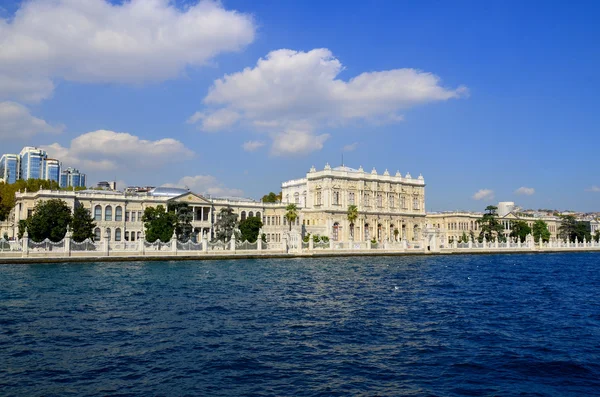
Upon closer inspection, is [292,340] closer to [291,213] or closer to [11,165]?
[291,213]

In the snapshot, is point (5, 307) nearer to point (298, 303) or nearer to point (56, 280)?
point (56, 280)

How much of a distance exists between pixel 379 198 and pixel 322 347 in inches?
2715

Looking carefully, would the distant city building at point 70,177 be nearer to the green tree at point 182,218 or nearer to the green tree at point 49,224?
the green tree at point 182,218

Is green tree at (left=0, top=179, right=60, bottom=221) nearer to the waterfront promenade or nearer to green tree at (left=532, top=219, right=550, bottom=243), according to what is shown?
the waterfront promenade

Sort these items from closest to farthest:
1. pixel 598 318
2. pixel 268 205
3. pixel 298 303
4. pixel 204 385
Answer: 1. pixel 204 385
2. pixel 598 318
3. pixel 298 303
4. pixel 268 205

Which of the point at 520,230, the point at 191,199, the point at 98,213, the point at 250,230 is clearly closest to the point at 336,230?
the point at 191,199

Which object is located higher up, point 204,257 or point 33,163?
point 33,163

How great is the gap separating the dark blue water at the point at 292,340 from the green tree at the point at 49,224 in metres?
19.1

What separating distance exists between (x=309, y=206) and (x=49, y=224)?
1591 inches

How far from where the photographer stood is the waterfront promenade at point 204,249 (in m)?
38.4

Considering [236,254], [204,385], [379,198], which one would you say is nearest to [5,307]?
[204,385]

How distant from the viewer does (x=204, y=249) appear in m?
46.3

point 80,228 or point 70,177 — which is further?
point 70,177

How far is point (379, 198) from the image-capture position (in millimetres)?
81500
